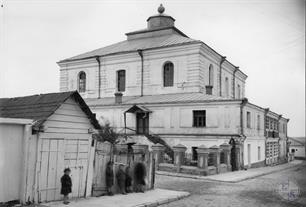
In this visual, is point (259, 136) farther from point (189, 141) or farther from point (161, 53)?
point (161, 53)

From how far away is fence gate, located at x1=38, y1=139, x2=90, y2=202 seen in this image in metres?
10.5

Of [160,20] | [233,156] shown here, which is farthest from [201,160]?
[160,20]

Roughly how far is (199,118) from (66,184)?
54.5ft

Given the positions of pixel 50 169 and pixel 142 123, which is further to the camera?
pixel 142 123

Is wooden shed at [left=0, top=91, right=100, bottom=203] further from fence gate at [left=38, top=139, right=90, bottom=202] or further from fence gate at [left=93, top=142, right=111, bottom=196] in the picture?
fence gate at [left=93, top=142, right=111, bottom=196]

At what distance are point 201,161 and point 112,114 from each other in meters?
11.1

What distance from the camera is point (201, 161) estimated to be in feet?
68.4

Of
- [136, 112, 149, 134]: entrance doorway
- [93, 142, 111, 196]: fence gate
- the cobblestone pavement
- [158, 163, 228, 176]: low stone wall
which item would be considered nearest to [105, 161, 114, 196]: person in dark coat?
[93, 142, 111, 196]: fence gate

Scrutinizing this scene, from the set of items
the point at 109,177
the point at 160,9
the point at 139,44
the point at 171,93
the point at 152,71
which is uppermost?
the point at 160,9

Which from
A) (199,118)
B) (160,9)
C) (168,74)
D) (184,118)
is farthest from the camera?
(160,9)

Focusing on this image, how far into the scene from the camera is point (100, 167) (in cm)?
1250

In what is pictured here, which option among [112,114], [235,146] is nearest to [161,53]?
[112,114]

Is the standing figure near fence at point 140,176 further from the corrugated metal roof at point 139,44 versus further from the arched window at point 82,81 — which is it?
the arched window at point 82,81

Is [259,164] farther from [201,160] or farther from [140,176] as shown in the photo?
[140,176]
